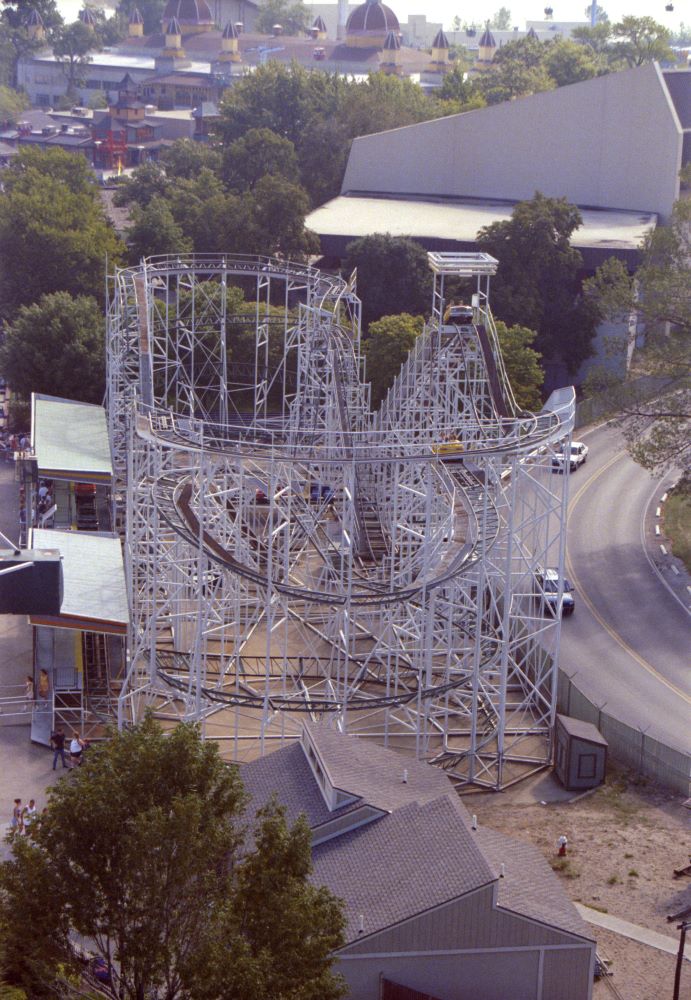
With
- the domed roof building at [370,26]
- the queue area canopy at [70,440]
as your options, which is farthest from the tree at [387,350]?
the domed roof building at [370,26]

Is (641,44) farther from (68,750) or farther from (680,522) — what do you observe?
(68,750)

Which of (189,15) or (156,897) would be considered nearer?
(156,897)

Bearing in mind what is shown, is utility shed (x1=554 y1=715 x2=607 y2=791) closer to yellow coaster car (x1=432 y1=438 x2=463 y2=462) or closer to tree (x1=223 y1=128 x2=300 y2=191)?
yellow coaster car (x1=432 y1=438 x2=463 y2=462)

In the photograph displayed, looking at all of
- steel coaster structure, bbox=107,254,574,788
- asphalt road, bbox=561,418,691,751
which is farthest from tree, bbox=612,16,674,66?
steel coaster structure, bbox=107,254,574,788

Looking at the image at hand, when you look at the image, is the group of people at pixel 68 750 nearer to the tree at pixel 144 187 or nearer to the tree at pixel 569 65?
the tree at pixel 144 187

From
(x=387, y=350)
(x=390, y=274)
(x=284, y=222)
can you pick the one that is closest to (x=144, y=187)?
(x=284, y=222)
